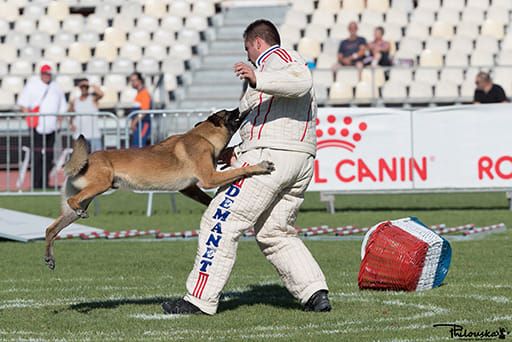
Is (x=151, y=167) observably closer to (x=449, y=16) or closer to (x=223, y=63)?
(x=449, y=16)

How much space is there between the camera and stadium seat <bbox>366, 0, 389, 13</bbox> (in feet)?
85.9

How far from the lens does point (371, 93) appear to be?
23.1 metres

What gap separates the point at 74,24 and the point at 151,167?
69.5ft

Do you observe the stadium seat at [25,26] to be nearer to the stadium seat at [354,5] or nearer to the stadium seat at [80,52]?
the stadium seat at [80,52]

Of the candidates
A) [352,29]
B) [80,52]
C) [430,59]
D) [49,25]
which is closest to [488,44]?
[430,59]

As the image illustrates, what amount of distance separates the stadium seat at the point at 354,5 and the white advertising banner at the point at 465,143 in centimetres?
1029

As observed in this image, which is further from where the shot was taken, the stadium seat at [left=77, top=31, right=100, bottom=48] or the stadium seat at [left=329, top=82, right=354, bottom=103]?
the stadium seat at [left=77, top=31, right=100, bottom=48]

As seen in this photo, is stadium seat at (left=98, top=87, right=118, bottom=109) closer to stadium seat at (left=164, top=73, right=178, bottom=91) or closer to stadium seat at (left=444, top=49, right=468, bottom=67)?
stadium seat at (left=164, top=73, right=178, bottom=91)

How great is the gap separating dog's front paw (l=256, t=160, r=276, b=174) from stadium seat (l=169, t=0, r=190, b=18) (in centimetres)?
2069

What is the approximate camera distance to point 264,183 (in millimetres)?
7473

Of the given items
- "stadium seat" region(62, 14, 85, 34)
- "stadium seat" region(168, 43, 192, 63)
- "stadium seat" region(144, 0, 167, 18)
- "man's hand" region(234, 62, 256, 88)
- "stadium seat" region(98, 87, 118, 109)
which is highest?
"man's hand" region(234, 62, 256, 88)

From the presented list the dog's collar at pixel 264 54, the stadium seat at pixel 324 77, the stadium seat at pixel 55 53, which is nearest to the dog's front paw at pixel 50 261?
the dog's collar at pixel 264 54

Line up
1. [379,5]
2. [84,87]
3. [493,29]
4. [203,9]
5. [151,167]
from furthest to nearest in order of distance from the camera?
[203,9], [379,5], [493,29], [84,87], [151,167]

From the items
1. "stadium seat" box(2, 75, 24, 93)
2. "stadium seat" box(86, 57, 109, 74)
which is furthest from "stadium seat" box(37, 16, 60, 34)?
"stadium seat" box(2, 75, 24, 93)
